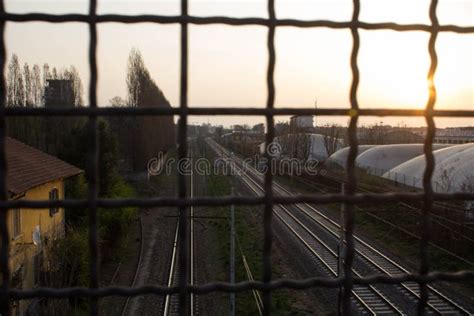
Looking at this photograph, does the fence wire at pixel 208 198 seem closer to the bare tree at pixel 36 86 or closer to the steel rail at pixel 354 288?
the steel rail at pixel 354 288

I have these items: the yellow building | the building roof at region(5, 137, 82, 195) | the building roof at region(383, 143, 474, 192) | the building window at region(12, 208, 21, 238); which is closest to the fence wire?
the yellow building

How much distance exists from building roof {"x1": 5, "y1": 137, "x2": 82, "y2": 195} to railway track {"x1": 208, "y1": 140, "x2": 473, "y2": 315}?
22.1 ft

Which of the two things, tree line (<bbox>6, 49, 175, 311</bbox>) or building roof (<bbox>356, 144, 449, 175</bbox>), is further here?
building roof (<bbox>356, 144, 449, 175</bbox>)

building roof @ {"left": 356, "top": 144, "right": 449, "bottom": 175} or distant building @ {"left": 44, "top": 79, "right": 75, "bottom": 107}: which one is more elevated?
distant building @ {"left": 44, "top": 79, "right": 75, "bottom": 107}

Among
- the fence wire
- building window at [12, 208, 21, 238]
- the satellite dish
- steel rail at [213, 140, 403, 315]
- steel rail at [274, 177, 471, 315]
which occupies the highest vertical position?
the fence wire

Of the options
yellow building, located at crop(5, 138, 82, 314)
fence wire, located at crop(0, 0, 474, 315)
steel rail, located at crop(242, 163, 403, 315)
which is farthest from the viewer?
yellow building, located at crop(5, 138, 82, 314)

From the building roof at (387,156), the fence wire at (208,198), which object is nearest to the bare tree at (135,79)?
the building roof at (387,156)

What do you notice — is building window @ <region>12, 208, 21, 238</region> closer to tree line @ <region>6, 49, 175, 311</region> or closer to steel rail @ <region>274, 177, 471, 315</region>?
tree line @ <region>6, 49, 175, 311</region>

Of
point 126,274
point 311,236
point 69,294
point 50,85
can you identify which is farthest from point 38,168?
point 50,85

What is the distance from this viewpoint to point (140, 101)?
38156 mm

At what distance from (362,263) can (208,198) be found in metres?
13.5

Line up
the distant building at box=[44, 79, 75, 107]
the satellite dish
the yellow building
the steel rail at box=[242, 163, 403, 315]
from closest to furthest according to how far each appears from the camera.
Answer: the steel rail at box=[242, 163, 403, 315]
the yellow building
the satellite dish
the distant building at box=[44, 79, 75, 107]

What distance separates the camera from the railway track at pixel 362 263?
11.0 m

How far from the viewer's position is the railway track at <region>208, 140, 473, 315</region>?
1096cm
